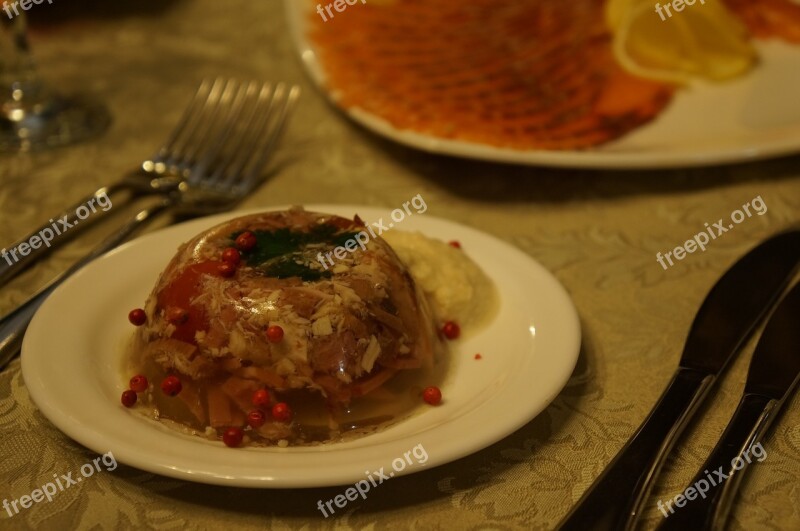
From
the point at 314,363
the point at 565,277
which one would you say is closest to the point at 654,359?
the point at 565,277

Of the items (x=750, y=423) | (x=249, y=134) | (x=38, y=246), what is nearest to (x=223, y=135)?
(x=249, y=134)

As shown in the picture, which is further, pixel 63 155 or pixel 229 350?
pixel 63 155

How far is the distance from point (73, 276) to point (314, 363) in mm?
463

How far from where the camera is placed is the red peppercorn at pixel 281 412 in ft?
3.43

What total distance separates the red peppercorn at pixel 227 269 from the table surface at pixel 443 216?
0.93 ft

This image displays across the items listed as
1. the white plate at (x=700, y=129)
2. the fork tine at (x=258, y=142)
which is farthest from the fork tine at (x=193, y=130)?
the white plate at (x=700, y=129)

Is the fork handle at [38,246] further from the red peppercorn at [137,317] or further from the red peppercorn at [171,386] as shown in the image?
the red peppercorn at [171,386]

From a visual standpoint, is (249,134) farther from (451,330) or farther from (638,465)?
(638,465)

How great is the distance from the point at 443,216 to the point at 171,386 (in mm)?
865

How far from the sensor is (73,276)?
1.27 metres

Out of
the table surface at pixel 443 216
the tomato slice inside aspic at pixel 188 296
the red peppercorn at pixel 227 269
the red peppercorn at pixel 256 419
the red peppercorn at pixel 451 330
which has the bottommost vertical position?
the table surface at pixel 443 216

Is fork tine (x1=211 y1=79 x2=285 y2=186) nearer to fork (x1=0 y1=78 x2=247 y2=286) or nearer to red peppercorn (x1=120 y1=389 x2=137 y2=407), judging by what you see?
fork (x1=0 y1=78 x2=247 y2=286)

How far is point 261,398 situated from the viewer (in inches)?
41.3

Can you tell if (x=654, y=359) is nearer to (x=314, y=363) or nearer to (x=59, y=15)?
(x=314, y=363)
